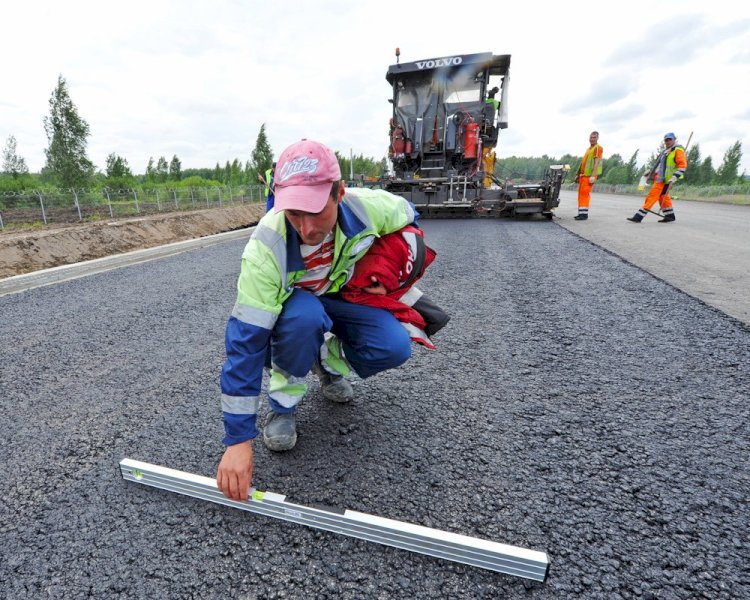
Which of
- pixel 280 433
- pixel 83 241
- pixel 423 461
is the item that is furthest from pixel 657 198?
pixel 83 241

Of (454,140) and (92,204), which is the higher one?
(454,140)

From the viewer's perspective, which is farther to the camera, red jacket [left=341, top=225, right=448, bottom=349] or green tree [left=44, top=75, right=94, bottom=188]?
green tree [left=44, top=75, right=94, bottom=188]

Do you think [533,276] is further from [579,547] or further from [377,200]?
[579,547]

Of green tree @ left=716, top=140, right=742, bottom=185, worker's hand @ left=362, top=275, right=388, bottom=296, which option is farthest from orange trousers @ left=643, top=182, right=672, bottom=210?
Result: green tree @ left=716, top=140, right=742, bottom=185

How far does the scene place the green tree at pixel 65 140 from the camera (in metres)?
19.8

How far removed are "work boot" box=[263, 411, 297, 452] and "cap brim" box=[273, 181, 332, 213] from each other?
906mm

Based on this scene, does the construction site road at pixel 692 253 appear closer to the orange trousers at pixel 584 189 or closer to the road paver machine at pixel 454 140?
the orange trousers at pixel 584 189

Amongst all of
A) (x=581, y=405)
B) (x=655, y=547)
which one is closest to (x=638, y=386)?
(x=581, y=405)

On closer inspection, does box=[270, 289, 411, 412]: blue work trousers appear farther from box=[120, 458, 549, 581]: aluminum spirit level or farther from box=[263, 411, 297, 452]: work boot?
box=[120, 458, 549, 581]: aluminum spirit level

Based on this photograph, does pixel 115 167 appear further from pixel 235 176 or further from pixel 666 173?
pixel 666 173

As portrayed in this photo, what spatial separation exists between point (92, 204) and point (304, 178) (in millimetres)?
18862

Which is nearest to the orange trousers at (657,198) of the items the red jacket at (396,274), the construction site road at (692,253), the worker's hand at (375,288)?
the construction site road at (692,253)

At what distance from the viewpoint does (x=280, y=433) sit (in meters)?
1.61

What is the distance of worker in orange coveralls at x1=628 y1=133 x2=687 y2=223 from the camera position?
799 centimetres
